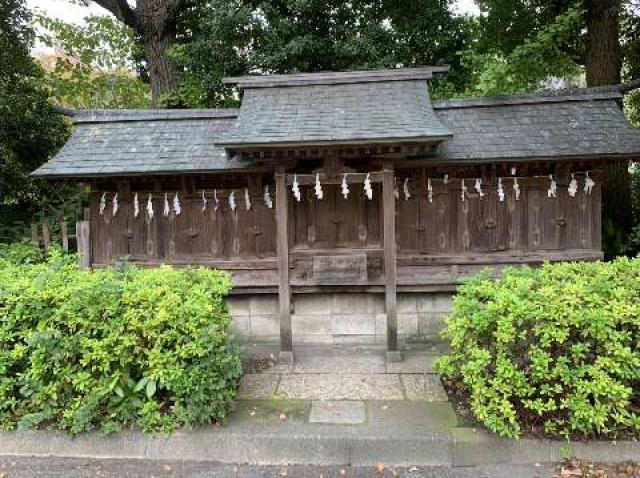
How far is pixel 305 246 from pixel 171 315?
328 cm

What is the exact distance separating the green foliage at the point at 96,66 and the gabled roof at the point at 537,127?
11.1 metres

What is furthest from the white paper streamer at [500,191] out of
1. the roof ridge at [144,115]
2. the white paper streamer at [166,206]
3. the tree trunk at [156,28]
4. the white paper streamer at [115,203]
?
the tree trunk at [156,28]

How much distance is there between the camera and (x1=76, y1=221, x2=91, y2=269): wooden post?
25.8ft

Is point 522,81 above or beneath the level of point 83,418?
above

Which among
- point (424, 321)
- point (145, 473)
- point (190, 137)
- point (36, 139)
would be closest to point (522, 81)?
point (424, 321)

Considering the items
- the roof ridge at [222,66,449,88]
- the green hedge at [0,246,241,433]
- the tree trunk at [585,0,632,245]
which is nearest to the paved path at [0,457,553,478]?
the green hedge at [0,246,241,433]

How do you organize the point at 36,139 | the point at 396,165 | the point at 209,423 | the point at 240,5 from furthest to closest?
the point at 240,5 < the point at 36,139 < the point at 396,165 < the point at 209,423

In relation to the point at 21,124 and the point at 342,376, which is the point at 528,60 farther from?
the point at 21,124

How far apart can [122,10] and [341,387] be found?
12.1m

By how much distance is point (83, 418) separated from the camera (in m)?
4.74

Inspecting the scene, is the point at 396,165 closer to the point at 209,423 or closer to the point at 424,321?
the point at 424,321

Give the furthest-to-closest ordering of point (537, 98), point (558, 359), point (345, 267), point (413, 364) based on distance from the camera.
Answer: point (537, 98), point (345, 267), point (413, 364), point (558, 359)

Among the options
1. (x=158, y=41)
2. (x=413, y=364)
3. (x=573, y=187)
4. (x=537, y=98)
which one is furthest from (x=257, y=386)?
(x=158, y=41)

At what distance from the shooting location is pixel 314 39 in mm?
11789
